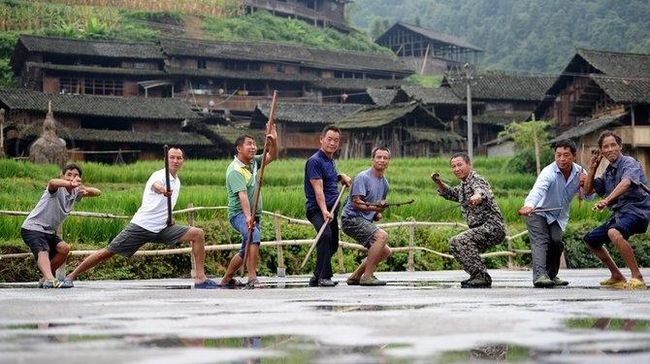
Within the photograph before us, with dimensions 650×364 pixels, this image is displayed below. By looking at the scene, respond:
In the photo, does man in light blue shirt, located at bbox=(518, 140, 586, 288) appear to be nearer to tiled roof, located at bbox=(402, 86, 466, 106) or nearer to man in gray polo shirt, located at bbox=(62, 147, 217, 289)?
man in gray polo shirt, located at bbox=(62, 147, 217, 289)

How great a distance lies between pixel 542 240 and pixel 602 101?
40.9 meters

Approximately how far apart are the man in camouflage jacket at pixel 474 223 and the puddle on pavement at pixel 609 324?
4.12 metres

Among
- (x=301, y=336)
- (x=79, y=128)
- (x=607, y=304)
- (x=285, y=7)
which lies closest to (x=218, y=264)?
(x=607, y=304)

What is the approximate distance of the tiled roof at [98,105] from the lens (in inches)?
2071

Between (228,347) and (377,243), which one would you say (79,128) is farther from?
(228,347)

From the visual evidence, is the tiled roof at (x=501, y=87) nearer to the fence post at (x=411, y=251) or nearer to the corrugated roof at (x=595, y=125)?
the corrugated roof at (x=595, y=125)

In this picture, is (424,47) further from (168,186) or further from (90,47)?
(168,186)

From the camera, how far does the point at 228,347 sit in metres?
5.22

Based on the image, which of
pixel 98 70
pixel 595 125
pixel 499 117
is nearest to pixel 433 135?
pixel 499 117

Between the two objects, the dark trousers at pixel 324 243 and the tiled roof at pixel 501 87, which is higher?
the tiled roof at pixel 501 87

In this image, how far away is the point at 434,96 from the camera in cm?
6200

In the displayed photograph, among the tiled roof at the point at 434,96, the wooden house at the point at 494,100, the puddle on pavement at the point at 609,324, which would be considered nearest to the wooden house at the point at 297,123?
the tiled roof at the point at 434,96

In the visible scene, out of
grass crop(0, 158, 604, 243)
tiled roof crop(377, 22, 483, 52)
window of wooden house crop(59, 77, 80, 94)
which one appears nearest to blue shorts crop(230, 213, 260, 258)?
grass crop(0, 158, 604, 243)

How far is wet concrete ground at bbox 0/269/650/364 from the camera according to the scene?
4863 millimetres
